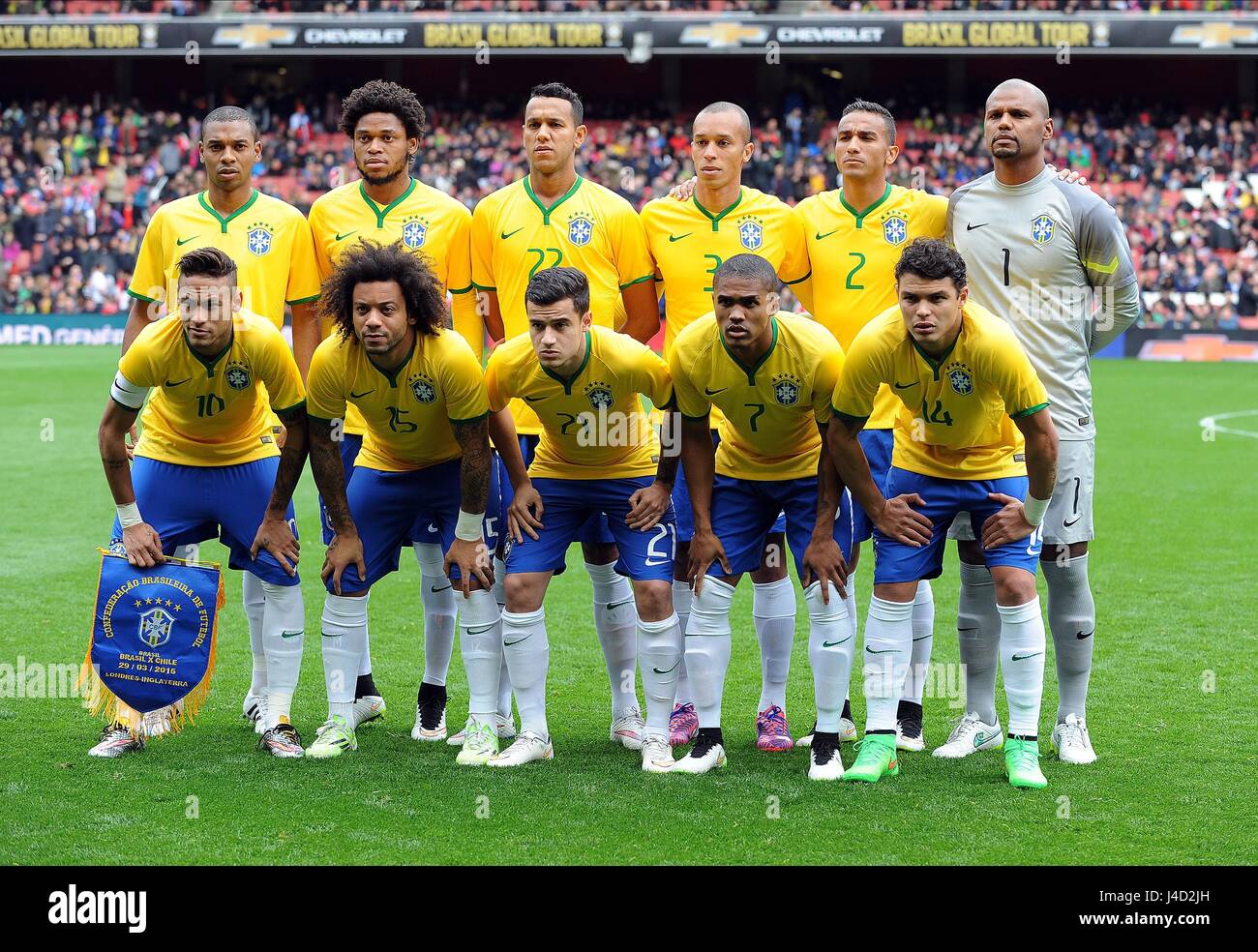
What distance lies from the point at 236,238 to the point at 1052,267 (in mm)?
3396

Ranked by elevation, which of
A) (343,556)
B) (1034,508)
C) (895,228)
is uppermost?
(895,228)

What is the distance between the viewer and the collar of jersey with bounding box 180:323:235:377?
5738 mm

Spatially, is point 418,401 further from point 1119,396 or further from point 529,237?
point 1119,396

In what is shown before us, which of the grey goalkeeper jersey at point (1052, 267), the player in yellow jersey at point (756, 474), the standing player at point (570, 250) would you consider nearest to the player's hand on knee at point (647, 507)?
the player in yellow jersey at point (756, 474)

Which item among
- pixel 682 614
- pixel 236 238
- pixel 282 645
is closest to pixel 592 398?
pixel 682 614

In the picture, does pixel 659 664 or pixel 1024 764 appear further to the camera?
pixel 659 664

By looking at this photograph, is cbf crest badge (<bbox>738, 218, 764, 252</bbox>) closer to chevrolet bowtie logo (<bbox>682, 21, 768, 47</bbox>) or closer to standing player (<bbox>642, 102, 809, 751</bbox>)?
standing player (<bbox>642, 102, 809, 751</bbox>)

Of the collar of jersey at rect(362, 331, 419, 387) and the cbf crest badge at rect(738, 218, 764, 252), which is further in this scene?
the cbf crest badge at rect(738, 218, 764, 252)

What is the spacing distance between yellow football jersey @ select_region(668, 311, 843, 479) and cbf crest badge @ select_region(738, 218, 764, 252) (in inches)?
23.2

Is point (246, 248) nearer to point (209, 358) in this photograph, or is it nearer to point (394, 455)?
point (209, 358)

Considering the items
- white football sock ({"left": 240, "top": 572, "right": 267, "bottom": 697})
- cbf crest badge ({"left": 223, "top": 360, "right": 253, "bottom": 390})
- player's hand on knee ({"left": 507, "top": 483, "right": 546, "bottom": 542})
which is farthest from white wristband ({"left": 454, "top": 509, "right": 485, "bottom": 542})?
white football sock ({"left": 240, "top": 572, "right": 267, "bottom": 697})

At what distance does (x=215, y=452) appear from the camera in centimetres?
602

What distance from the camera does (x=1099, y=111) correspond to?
36.0 m
